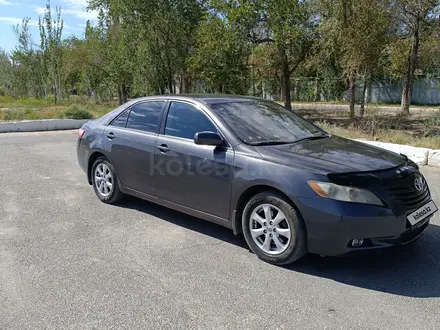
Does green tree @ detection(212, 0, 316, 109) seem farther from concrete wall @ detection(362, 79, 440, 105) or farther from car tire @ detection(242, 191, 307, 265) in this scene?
concrete wall @ detection(362, 79, 440, 105)

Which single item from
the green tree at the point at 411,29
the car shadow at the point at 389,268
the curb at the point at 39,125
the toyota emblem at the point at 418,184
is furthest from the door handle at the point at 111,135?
the green tree at the point at 411,29

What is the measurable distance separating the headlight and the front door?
99 cm

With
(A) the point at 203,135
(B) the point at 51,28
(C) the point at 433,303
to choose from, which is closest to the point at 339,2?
(A) the point at 203,135

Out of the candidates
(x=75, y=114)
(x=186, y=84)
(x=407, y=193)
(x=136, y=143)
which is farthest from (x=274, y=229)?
(x=186, y=84)

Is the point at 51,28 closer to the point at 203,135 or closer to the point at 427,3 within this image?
the point at 427,3

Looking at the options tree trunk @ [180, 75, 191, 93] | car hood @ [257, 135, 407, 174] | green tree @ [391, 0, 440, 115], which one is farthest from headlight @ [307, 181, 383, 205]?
tree trunk @ [180, 75, 191, 93]

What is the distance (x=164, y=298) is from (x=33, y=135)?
11907mm

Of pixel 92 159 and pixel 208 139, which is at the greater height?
pixel 208 139

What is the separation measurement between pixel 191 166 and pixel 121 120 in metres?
1.65

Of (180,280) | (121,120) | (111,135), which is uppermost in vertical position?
(121,120)

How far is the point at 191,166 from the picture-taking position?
4395 mm

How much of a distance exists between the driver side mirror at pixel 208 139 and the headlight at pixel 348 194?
3.90 ft

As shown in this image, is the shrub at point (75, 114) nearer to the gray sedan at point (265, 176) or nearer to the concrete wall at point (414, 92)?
the gray sedan at point (265, 176)

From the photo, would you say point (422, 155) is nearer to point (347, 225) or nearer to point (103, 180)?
point (347, 225)
